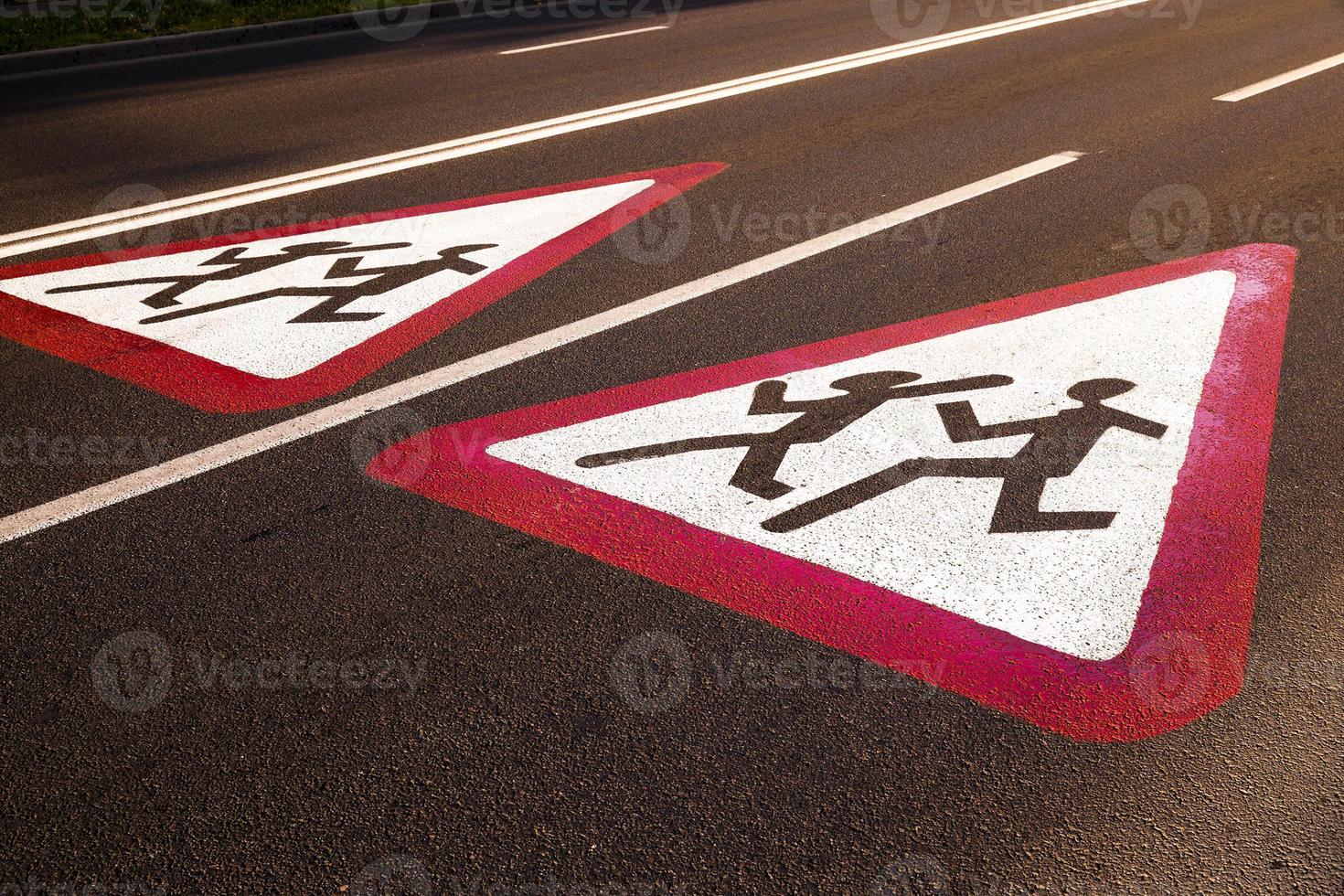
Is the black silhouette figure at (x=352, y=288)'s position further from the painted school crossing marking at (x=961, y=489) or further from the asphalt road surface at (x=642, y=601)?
the painted school crossing marking at (x=961, y=489)

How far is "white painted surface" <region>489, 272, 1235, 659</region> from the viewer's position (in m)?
3.16

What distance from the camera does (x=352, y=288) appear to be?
5.56m

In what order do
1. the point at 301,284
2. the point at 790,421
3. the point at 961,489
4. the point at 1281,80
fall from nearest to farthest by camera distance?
1. the point at 961,489
2. the point at 790,421
3. the point at 301,284
4. the point at 1281,80

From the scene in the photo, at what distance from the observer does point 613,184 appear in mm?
7250

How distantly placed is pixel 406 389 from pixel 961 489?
2.14 meters

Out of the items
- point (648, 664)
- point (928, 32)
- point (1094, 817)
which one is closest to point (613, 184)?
point (648, 664)

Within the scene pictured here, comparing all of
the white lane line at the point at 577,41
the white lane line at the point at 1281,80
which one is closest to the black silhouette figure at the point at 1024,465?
the white lane line at the point at 1281,80

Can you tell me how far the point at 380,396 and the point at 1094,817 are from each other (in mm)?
2980

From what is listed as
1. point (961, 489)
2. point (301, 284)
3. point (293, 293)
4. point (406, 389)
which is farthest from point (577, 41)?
point (961, 489)

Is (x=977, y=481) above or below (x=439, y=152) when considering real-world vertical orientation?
below

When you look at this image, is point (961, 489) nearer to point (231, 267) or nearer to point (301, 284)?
point (301, 284)

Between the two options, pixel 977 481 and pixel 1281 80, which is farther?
pixel 1281 80

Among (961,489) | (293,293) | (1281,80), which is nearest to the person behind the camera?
(961,489)

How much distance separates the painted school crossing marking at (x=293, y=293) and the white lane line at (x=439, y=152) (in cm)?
62
